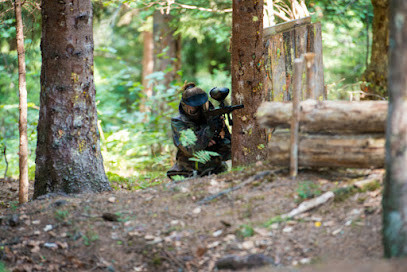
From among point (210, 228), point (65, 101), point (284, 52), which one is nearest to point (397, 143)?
point (210, 228)


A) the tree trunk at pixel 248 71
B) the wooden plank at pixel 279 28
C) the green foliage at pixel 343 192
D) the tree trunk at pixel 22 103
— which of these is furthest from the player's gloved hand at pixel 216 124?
the green foliage at pixel 343 192

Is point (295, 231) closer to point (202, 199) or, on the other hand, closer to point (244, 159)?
point (202, 199)

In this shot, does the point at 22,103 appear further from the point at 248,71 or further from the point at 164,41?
the point at 164,41

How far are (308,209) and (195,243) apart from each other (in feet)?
3.77

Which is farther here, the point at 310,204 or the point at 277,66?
the point at 277,66

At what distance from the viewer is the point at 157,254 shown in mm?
4074

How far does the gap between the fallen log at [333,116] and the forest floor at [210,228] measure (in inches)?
21.1

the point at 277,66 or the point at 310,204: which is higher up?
the point at 277,66

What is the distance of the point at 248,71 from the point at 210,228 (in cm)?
250

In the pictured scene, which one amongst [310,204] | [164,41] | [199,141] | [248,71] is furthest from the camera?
[164,41]

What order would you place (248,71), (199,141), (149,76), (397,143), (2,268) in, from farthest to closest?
(149,76) → (199,141) → (248,71) → (2,268) → (397,143)

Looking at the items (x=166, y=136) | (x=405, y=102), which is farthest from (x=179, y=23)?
(x=405, y=102)

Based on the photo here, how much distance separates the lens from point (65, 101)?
18.3 feet

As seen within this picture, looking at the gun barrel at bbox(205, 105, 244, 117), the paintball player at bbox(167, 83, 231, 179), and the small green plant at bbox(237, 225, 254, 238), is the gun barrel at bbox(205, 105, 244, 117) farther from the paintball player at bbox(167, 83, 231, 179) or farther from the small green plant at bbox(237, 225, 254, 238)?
the small green plant at bbox(237, 225, 254, 238)
